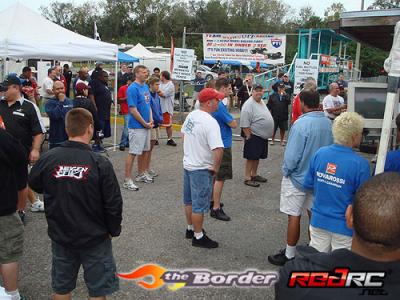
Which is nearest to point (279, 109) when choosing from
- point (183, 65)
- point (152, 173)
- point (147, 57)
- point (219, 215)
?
point (183, 65)

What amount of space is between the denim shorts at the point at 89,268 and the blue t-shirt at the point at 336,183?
5.46ft

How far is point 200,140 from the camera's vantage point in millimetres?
4602

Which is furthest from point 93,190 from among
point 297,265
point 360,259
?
point 360,259

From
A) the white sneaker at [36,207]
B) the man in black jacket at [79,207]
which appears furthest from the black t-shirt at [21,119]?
the man in black jacket at [79,207]

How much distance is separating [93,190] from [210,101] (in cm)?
215

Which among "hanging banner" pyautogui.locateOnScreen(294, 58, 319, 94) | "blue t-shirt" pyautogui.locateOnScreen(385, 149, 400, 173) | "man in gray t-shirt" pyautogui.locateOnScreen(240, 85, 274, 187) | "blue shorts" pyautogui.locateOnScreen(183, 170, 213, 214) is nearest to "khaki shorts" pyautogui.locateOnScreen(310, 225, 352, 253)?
"blue t-shirt" pyautogui.locateOnScreen(385, 149, 400, 173)

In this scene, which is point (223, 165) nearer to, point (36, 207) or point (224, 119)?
point (224, 119)

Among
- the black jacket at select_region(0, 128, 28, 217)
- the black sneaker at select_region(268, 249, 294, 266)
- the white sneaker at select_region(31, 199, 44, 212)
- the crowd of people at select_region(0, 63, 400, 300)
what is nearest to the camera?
the crowd of people at select_region(0, 63, 400, 300)

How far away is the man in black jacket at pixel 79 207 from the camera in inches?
113

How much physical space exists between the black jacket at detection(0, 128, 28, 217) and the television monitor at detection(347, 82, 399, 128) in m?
4.50

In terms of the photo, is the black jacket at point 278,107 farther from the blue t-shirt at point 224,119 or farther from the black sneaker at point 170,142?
the blue t-shirt at point 224,119

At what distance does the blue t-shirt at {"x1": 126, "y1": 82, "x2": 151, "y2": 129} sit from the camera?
6918 mm

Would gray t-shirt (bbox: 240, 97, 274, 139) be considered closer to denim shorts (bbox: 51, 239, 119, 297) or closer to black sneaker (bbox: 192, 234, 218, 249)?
black sneaker (bbox: 192, 234, 218, 249)

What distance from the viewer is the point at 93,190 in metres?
2.88
